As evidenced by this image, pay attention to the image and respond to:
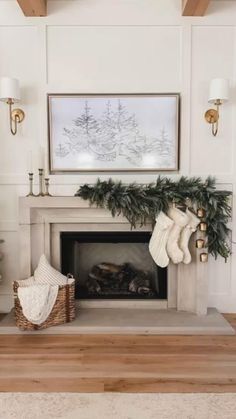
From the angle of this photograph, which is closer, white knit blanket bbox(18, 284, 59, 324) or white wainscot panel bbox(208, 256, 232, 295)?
white knit blanket bbox(18, 284, 59, 324)

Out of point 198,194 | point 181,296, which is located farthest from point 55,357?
point 198,194

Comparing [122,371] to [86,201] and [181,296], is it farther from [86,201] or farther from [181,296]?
[86,201]

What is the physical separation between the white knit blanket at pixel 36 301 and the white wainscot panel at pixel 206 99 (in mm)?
1575

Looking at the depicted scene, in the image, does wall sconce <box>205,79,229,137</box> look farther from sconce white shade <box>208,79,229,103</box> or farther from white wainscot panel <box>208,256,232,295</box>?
white wainscot panel <box>208,256,232,295</box>

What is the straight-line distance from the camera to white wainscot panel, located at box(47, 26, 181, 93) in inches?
116

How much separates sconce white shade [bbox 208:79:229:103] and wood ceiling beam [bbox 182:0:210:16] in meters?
0.58

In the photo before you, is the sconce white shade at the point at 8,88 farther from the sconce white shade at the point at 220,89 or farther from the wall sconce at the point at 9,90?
the sconce white shade at the point at 220,89

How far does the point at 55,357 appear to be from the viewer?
7.41 ft

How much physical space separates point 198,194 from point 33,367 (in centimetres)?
171

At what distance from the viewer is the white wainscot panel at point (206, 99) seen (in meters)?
2.96

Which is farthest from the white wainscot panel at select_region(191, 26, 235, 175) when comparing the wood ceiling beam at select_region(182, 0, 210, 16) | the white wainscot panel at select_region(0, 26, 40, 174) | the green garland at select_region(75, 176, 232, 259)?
the white wainscot panel at select_region(0, 26, 40, 174)

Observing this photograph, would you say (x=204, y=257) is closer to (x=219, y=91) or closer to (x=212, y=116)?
(x=212, y=116)

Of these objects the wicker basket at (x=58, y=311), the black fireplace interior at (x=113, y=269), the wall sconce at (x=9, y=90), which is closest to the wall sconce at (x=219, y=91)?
the black fireplace interior at (x=113, y=269)

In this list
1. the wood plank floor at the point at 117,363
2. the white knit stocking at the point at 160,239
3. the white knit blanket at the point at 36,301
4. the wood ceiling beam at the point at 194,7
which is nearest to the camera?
the wood plank floor at the point at 117,363
